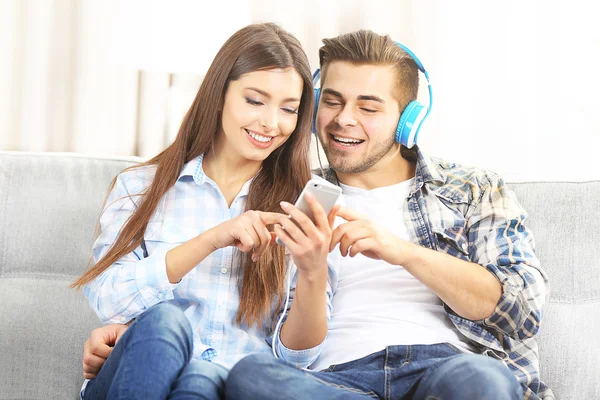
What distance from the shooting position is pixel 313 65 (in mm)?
2238

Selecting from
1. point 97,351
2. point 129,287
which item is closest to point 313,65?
point 129,287

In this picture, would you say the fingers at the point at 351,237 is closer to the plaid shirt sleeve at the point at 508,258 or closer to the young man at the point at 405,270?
the young man at the point at 405,270

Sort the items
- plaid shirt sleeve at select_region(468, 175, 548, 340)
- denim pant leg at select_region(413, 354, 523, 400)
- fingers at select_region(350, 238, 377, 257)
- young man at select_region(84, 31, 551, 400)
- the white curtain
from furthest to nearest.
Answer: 1. the white curtain
2. plaid shirt sleeve at select_region(468, 175, 548, 340)
3. fingers at select_region(350, 238, 377, 257)
4. young man at select_region(84, 31, 551, 400)
5. denim pant leg at select_region(413, 354, 523, 400)

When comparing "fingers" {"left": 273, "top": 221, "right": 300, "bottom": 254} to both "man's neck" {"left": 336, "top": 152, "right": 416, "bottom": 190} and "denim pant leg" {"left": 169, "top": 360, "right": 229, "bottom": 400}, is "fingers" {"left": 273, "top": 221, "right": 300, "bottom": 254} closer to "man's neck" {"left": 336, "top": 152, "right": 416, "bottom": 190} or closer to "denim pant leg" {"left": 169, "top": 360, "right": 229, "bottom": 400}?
"denim pant leg" {"left": 169, "top": 360, "right": 229, "bottom": 400}

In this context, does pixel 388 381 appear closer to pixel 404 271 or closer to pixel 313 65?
pixel 404 271

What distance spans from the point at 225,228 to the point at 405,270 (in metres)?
0.47

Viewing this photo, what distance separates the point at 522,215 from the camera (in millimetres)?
1595

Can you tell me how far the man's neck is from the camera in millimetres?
1727

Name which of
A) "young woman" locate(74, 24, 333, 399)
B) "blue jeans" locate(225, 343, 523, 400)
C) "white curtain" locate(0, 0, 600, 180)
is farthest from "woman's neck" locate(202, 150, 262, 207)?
"white curtain" locate(0, 0, 600, 180)

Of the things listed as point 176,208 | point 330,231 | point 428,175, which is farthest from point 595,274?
point 176,208

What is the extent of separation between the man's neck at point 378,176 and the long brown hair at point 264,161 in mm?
157

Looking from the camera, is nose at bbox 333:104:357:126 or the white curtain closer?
nose at bbox 333:104:357:126

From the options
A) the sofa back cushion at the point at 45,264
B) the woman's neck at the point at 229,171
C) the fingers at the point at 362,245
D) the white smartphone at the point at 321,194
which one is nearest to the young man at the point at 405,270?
the fingers at the point at 362,245

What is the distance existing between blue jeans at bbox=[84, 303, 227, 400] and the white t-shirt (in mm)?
313
